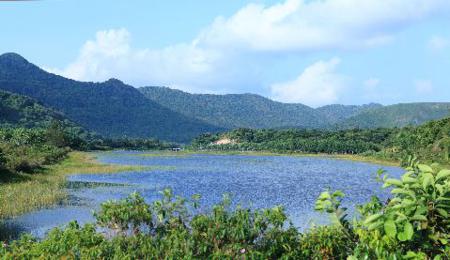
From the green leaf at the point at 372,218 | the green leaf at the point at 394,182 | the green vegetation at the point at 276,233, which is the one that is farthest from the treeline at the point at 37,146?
the green leaf at the point at 372,218

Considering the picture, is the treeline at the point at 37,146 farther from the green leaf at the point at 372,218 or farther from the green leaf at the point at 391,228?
the green leaf at the point at 391,228

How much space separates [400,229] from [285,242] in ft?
9.69

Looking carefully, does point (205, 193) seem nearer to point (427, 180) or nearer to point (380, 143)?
point (427, 180)

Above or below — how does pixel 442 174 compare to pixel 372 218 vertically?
above

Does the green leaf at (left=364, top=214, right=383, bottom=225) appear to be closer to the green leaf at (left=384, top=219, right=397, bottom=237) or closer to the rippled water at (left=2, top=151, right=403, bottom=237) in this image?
the green leaf at (left=384, top=219, right=397, bottom=237)

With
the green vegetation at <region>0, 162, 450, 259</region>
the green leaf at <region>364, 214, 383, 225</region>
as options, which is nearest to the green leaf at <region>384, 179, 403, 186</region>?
the green vegetation at <region>0, 162, 450, 259</region>

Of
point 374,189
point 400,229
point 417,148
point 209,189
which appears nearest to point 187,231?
point 400,229

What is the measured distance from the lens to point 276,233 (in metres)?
7.75

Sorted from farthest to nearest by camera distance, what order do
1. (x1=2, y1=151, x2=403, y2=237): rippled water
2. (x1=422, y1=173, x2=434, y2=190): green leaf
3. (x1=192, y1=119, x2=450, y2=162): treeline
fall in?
(x1=192, y1=119, x2=450, y2=162): treeline < (x1=2, y1=151, x2=403, y2=237): rippled water < (x1=422, y1=173, x2=434, y2=190): green leaf

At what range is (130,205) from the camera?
9.21 meters

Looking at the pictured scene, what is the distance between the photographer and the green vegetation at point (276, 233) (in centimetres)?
497

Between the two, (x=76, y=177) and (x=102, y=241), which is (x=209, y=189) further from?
(x=102, y=241)

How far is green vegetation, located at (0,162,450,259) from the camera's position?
4969 millimetres

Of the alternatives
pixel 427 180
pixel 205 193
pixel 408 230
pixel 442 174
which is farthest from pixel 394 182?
pixel 205 193
